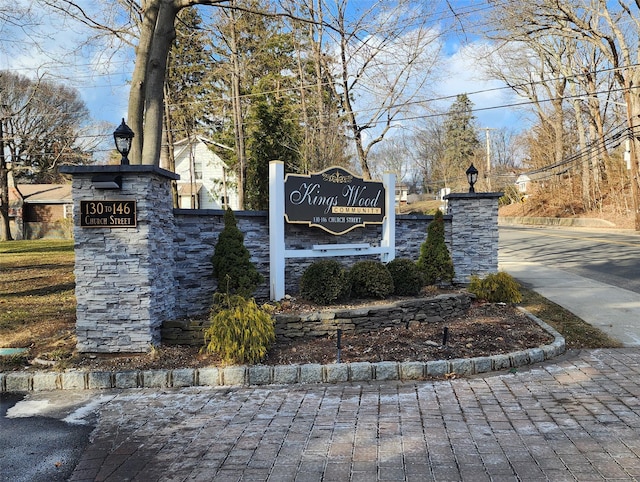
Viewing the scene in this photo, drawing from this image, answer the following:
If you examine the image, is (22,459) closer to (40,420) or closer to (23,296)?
(40,420)

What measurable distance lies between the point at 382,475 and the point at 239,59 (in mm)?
18695

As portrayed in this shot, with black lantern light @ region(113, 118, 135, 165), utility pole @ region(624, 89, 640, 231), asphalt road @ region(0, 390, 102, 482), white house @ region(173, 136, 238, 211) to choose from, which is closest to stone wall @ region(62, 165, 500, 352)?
black lantern light @ region(113, 118, 135, 165)

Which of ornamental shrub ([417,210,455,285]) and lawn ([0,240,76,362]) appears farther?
ornamental shrub ([417,210,455,285])

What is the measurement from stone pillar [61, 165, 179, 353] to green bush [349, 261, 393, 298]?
284 centimetres

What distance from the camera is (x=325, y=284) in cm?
648

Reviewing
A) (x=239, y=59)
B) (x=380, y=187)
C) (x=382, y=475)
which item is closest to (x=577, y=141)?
(x=239, y=59)

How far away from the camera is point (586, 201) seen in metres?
32.3

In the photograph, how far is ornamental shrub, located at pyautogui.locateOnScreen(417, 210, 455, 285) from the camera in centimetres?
866

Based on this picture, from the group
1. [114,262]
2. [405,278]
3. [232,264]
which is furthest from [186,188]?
[114,262]

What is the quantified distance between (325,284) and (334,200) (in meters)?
1.78

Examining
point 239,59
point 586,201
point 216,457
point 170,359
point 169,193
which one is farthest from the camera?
point 586,201

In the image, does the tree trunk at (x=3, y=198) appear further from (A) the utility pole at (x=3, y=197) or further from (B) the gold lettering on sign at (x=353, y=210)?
(B) the gold lettering on sign at (x=353, y=210)

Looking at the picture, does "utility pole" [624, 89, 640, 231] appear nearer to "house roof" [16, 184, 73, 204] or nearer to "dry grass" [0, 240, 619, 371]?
"dry grass" [0, 240, 619, 371]

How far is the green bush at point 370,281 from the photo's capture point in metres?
6.89
